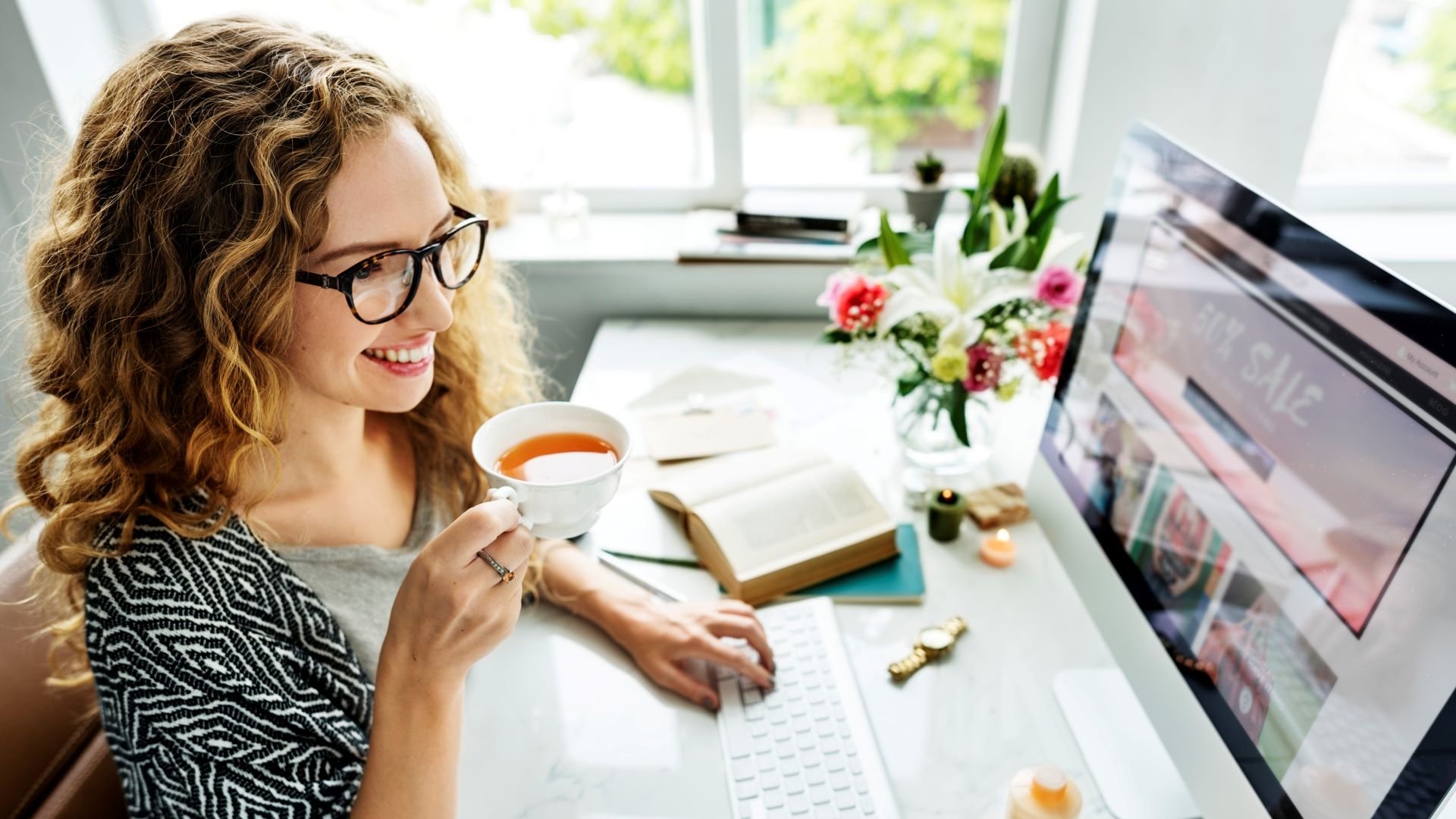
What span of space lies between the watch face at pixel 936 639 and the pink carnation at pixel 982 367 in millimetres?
308

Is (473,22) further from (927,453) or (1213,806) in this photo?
(1213,806)

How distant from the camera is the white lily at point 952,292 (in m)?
1.12

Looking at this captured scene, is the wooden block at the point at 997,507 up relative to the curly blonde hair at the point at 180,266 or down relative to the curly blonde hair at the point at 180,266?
down

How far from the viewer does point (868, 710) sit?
0.96 metres

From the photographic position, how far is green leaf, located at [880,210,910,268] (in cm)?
126

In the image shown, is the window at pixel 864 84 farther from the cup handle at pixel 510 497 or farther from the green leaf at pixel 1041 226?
the cup handle at pixel 510 497

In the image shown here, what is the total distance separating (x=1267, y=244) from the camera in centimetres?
69

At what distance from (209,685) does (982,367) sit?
89 centimetres

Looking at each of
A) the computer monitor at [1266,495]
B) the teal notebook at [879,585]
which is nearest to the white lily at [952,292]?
the computer monitor at [1266,495]

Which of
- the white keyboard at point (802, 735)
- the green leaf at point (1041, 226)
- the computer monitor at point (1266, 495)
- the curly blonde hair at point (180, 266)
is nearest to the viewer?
the computer monitor at point (1266, 495)

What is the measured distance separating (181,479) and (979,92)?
169 cm

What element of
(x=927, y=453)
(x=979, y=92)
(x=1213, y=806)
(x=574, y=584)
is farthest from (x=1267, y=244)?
(x=979, y=92)

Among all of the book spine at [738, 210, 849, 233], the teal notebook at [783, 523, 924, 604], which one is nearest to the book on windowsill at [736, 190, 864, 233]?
the book spine at [738, 210, 849, 233]

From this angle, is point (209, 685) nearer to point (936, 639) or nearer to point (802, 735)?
point (802, 735)
